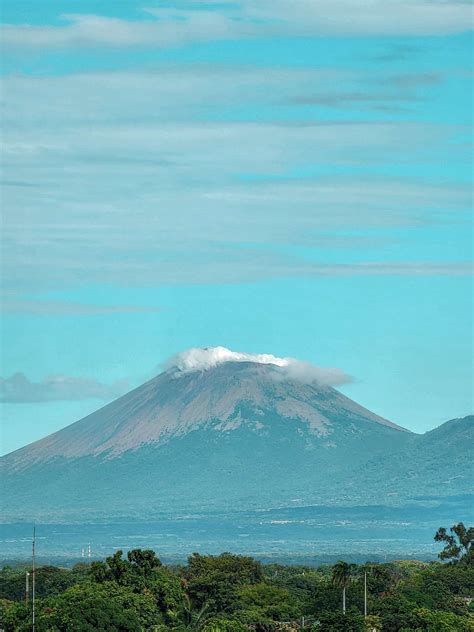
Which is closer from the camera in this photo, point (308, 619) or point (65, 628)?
point (65, 628)

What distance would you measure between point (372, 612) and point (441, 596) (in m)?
12.8

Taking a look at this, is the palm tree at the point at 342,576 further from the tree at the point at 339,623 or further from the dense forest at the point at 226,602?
the tree at the point at 339,623

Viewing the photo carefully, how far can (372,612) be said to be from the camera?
104 metres

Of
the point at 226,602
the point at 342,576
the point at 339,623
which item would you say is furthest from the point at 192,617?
the point at 226,602

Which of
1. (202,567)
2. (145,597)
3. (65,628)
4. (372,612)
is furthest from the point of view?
(202,567)

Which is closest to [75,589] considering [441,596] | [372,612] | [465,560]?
[372,612]

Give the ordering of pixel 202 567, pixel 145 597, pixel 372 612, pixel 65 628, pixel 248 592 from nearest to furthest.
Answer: pixel 65 628
pixel 145 597
pixel 372 612
pixel 248 592
pixel 202 567

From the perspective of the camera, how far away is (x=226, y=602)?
110 m

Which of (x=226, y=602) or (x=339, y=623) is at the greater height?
(x=226, y=602)

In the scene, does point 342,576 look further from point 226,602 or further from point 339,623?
point 339,623

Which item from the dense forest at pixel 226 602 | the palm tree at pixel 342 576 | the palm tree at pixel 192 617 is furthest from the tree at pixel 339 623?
the palm tree at pixel 342 576

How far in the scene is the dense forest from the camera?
8875cm

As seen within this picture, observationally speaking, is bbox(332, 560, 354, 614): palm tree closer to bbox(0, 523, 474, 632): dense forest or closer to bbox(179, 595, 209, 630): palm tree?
bbox(0, 523, 474, 632): dense forest

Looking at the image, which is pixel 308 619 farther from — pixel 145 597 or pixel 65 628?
pixel 65 628
